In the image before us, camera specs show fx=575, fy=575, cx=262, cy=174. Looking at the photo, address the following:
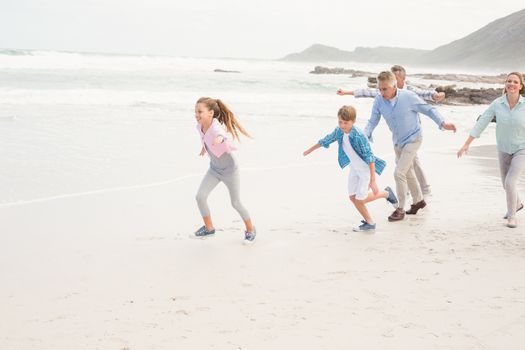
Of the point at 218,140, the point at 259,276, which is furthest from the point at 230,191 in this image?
the point at 259,276

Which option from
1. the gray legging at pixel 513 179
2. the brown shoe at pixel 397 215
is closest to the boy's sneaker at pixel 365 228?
the brown shoe at pixel 397 215

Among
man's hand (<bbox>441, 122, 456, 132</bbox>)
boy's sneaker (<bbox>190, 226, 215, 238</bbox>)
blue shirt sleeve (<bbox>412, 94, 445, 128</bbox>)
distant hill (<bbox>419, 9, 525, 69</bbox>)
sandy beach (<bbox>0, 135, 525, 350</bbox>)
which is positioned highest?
distant hill (<bbox>419, 9, 525, 69</bbox>)

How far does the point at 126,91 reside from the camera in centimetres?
2570

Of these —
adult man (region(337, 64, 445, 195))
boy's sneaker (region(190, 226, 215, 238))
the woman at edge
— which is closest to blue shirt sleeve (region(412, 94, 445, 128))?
adult man (region(337, 64, 445, 195))

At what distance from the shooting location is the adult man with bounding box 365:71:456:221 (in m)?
6.46

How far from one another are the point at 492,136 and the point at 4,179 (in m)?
10.7

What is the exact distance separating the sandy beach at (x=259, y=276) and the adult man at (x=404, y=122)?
13.3 inches

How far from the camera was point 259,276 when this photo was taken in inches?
176

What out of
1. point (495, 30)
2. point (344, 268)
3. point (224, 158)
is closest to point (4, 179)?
point (224, 158)

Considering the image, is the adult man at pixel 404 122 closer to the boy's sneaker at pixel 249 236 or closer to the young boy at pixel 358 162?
the young boy at pixel 358 162

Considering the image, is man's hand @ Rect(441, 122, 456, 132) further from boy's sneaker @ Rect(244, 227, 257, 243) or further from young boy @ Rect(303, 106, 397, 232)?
boy's sneaker @ Rect(244, 227, 257, 243)

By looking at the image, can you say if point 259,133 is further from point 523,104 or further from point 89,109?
point 523,104

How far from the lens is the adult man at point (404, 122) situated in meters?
6.46

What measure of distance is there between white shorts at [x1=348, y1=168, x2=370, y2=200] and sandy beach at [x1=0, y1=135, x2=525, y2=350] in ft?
1.23
